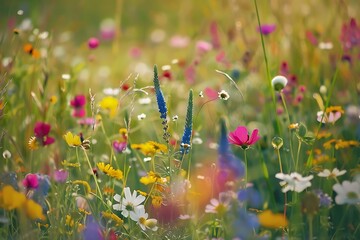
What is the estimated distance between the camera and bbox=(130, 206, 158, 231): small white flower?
1.21 metres

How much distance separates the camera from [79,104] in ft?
5.80

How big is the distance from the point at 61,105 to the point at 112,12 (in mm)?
3559

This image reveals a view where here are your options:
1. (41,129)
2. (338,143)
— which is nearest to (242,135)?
(338,143)

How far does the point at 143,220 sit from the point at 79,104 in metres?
0.61

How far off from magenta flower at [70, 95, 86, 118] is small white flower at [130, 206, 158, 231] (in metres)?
0.57

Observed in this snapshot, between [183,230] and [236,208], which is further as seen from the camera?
[183,230]

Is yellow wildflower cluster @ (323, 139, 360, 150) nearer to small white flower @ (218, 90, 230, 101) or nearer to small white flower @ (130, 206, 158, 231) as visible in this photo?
small white flower @ (218, 90, 230, 101)

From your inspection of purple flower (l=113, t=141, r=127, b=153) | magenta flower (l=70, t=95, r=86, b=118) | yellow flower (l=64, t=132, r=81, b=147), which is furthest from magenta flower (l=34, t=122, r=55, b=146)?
magenta flower (l=70, t=95, r=86, b=118)

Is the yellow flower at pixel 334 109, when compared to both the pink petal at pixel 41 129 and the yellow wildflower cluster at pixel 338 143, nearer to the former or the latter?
the yellow wildflower cluster at pixel 338 143

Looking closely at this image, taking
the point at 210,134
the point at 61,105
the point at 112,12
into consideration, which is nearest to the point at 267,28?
the point at 210,134

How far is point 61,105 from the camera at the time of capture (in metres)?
1.63

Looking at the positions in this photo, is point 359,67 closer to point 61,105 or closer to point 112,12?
point 61,105

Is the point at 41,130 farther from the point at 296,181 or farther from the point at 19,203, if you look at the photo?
the point at 296,181

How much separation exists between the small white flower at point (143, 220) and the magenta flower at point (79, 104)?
0.57 m
